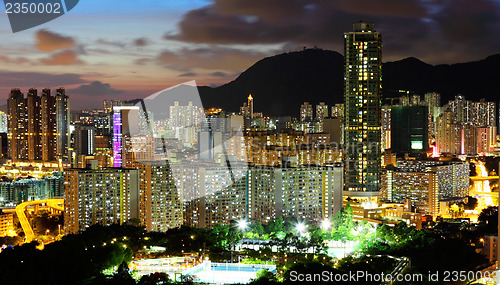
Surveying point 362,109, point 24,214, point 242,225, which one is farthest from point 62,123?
point 242,225

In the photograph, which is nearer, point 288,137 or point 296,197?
point 296,197

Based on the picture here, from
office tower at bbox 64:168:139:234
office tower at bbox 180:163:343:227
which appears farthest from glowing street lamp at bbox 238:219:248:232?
office tower at bbox 64:168:139:234

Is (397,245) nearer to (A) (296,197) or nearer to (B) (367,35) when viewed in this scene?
(A) (296,197)

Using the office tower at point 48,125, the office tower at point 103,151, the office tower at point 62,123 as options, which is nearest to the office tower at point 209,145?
the office tower at point 103,151

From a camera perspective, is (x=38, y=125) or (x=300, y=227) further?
(x=38, y=125)

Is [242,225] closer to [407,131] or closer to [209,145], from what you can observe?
[209,145]

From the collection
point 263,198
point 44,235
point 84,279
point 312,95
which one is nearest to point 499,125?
point 312,95

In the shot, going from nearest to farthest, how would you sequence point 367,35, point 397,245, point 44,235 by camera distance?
point 397,245 → point 44,235 → point 367,35

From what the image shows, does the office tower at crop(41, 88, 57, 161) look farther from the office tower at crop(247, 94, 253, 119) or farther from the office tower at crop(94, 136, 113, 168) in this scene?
the office tower at crop(247, 94, 253, 119)
